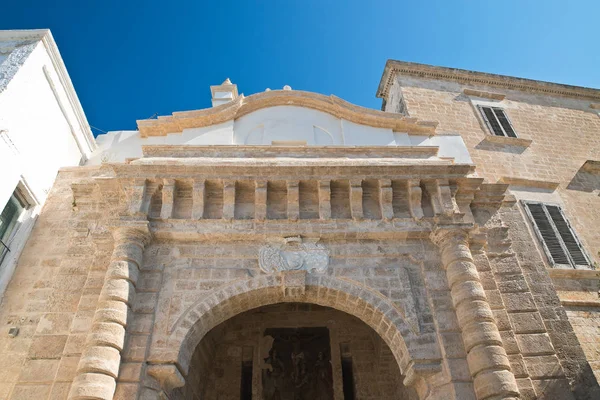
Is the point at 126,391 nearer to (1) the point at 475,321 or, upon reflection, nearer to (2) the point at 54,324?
(2) the point at 54,324

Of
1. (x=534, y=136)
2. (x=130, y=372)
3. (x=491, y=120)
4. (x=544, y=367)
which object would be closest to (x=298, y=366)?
(x=130, y=372)

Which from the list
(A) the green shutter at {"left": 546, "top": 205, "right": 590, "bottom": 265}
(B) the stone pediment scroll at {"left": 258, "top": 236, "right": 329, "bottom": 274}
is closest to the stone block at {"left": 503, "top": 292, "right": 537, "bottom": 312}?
→ (B) the stone pediment scroll at {"left": 258, "top": 236, "right": 329, "bottom": 274}

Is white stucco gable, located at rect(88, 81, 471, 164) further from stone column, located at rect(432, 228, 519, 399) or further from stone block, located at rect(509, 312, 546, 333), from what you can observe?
stone block, located at rect(509, 312, 546, 333)

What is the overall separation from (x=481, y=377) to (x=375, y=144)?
15.7 feet

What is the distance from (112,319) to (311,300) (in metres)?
2.80

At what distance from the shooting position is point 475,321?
6070mm

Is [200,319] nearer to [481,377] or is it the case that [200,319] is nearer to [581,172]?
[481,377]

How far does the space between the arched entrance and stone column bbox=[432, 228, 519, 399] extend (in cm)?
288

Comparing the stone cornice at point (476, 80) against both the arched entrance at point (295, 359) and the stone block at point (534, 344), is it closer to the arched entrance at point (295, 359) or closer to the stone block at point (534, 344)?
the arched entrance at point (295, 359)

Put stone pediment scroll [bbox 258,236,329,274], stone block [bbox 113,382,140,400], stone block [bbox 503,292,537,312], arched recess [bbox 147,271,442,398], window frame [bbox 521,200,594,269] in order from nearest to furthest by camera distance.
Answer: stone block [bbox 113,382,140,400], arched recess [bbox 147,271,442,398], stone block [bbox 503,292,537,312], stone pediment scroll [bbox 258,236,329,274], window frame [bbox 521,200,594,269]

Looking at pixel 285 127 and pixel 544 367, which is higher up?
pixel 285 127

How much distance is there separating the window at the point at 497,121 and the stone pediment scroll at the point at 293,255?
301 inches

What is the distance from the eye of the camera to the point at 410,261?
7.05 metres

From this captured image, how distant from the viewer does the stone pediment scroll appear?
269 inches
